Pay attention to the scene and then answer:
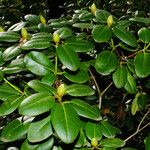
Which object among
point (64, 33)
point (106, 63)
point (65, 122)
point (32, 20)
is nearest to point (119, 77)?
point (106, 63)

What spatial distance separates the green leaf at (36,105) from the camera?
45.3 inches

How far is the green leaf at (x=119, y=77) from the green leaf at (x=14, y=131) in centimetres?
42

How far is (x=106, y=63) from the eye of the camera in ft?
4.70

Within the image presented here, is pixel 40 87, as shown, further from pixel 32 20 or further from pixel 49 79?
pixel 32 20

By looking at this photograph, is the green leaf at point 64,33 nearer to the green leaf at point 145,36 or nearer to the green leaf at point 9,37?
the green leaf at point 9,37

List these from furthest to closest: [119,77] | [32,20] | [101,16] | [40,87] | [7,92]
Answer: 1. [32,20]
2. [101,16]
3. [119,77]
4. [7,92]
5. [40,87]

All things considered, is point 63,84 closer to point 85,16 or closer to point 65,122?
point 65,122

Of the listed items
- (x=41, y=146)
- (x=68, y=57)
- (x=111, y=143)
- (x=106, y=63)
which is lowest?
(x=111, y=143)

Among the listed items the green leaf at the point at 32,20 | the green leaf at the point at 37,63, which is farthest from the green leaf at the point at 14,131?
the green leaf at the point at 32,20

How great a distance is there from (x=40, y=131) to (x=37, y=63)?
282mm

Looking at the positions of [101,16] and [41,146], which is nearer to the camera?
[41,146]

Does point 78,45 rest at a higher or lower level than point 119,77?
higher

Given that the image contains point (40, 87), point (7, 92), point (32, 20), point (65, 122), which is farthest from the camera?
point (32, 20)

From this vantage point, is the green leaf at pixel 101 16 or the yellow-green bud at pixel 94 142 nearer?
the yellow-green bud at pixel 94 142
